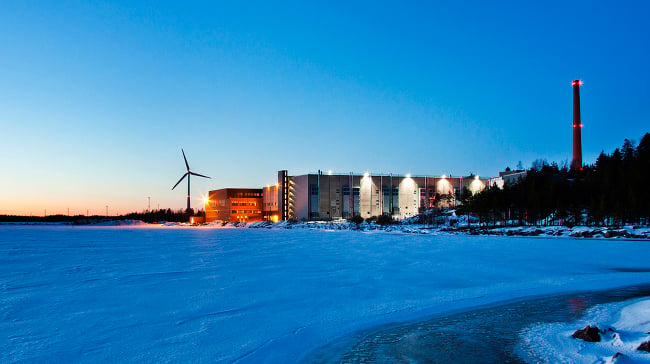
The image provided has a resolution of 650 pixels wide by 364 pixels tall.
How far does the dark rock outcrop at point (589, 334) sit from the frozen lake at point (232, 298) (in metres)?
3.08

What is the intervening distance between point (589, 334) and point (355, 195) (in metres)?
106

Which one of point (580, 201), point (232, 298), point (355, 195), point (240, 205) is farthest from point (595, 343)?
point (240, 205)

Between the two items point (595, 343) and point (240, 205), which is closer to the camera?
point (595, 343)

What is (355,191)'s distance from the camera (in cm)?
11394

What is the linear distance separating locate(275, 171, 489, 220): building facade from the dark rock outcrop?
3992 inches

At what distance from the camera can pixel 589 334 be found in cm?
752

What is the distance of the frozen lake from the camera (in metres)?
7.02

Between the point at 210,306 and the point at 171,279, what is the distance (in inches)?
178

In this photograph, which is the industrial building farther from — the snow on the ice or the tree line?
the snow on the ice

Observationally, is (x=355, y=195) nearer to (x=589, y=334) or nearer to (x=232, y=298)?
(x=232, y=298)

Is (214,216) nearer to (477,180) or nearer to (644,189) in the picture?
(477,180)

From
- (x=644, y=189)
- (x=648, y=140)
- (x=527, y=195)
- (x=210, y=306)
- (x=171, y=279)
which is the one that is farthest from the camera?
(x=648, y=140)

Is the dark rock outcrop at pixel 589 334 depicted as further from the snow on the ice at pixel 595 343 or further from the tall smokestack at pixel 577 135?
the tall smokestack at pixel 577 135

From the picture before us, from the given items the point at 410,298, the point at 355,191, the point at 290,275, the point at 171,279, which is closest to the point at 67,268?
the point at 171,279
